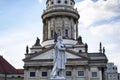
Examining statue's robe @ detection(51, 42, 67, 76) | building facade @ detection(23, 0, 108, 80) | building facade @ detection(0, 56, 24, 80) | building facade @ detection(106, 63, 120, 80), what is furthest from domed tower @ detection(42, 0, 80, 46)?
building facade @ detection(106, 63, 120, 80)

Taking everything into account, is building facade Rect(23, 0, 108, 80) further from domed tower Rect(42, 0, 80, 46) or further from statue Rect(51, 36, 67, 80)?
statue Rect(51, 36, 67, 80)

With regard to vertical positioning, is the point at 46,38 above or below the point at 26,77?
above

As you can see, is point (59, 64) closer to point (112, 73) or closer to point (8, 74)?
point (8, 74)

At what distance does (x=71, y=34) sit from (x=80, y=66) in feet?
36.5

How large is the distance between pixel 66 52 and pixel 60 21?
39.9ft

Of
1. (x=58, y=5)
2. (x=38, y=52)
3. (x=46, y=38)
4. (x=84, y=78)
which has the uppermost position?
(x=58, y=5)

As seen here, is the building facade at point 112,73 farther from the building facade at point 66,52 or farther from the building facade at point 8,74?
the building facade at point 8,74

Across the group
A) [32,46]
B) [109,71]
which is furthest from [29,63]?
[109,71]

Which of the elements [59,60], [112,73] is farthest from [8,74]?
[112,73]

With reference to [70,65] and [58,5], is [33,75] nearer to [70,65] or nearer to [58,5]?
[70,65]

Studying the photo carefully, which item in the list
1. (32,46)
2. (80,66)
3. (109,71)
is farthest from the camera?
(109,71)

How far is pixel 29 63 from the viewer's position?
6209cm

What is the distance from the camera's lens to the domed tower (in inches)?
2702

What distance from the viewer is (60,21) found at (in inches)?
2746
